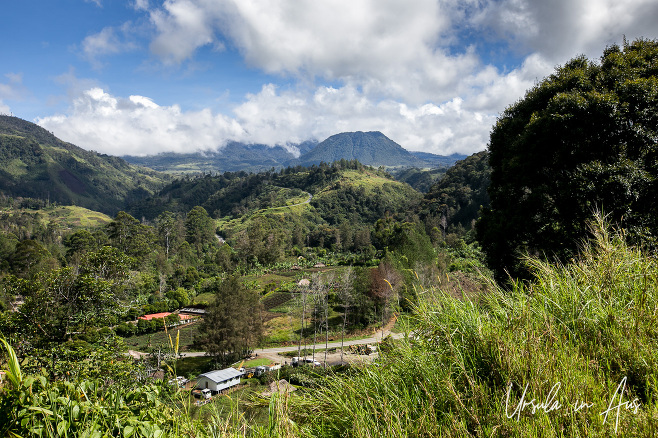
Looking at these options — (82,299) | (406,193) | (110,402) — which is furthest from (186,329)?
(406,193)

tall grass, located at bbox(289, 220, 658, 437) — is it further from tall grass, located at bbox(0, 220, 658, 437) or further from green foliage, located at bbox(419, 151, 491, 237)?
green foliage, located at bbox(419, 151, 491, 237)

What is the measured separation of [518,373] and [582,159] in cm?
872

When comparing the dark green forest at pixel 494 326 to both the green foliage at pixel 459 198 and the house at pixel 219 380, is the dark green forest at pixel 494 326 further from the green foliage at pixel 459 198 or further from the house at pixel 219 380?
the green foliage at pixel 459 198

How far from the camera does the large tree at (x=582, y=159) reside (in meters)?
7.58

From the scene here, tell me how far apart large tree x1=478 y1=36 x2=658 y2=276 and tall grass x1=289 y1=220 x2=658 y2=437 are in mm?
5224

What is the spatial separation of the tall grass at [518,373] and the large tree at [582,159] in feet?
17.1

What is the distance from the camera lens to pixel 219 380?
797 inches

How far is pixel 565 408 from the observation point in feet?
5.49

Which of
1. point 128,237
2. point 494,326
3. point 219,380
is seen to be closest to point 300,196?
point 128,237

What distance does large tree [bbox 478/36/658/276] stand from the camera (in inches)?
298

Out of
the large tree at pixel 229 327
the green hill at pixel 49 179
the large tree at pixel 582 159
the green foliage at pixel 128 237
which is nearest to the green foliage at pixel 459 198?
the large tree at pixel 229 327

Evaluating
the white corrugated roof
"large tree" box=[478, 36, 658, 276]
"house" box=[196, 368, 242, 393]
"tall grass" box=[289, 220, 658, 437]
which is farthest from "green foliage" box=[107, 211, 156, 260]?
"tall grass" box=[289, 220, 658, 437]

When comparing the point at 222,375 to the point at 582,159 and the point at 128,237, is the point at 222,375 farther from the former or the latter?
the point at 128,237

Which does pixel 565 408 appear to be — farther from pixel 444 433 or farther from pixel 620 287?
pixel 620 287
